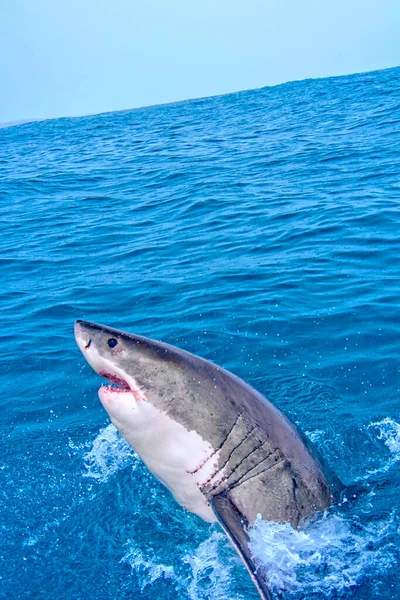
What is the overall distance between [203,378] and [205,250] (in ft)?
28.2

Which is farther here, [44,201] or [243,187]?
[44,201]

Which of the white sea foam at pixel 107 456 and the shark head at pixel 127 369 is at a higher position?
the shark head at pixel 127 369

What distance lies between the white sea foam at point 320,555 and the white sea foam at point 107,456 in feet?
7.19

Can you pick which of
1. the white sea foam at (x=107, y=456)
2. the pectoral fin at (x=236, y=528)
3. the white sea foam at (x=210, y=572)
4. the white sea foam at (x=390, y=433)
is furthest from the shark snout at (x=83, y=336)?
the white sea foam at (x=390, y=433)

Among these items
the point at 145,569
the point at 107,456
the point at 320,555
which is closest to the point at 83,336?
the point at 145,569

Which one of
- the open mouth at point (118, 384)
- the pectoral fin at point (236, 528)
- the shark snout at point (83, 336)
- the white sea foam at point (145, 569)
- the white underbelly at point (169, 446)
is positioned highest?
the shark snout at point (83, 336)

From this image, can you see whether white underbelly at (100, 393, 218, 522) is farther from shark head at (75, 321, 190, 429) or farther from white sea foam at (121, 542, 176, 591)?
white sea foam at (121, 542, 176, 591)

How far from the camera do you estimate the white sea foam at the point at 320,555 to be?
5316 millimetres

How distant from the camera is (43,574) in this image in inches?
232

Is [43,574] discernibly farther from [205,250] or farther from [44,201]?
[44,201]

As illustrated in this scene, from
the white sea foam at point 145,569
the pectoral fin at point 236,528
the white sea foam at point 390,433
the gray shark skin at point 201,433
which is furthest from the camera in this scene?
the white sea foam at point 390,433

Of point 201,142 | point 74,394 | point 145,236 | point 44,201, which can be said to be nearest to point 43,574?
point 74,394

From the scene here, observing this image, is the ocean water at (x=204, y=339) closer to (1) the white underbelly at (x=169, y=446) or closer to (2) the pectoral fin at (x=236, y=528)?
(2) the pectoral fin at (x=236, y=528)

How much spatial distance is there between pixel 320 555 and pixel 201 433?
Result: 4.47ft
